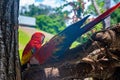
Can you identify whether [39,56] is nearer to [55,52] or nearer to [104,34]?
[55,52]

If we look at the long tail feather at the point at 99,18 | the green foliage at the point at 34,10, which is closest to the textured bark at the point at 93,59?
the long tail feather at the point at 99,18

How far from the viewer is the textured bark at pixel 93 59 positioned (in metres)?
1.94

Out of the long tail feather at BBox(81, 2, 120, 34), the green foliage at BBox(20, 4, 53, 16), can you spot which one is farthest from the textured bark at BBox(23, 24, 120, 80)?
the green foliage at BBox(20, 4, 53, 16)

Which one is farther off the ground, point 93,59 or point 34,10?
point 93,59

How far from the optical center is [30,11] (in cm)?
3397

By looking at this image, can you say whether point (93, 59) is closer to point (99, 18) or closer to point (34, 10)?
point (99, 18)

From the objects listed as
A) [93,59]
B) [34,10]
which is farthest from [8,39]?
[34,10]

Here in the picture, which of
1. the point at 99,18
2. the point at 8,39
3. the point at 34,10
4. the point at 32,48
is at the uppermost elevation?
the point at 99,18

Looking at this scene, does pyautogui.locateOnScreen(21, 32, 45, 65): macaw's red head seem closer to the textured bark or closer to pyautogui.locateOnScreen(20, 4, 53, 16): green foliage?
the textured bark

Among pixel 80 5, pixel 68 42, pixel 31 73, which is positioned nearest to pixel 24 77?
pixel 31 73

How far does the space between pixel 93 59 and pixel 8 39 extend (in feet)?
1.69

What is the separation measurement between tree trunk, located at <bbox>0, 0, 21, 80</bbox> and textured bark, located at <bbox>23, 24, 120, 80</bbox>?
20cm

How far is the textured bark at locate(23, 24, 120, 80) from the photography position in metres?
1.94

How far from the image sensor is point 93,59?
6.39 feet
